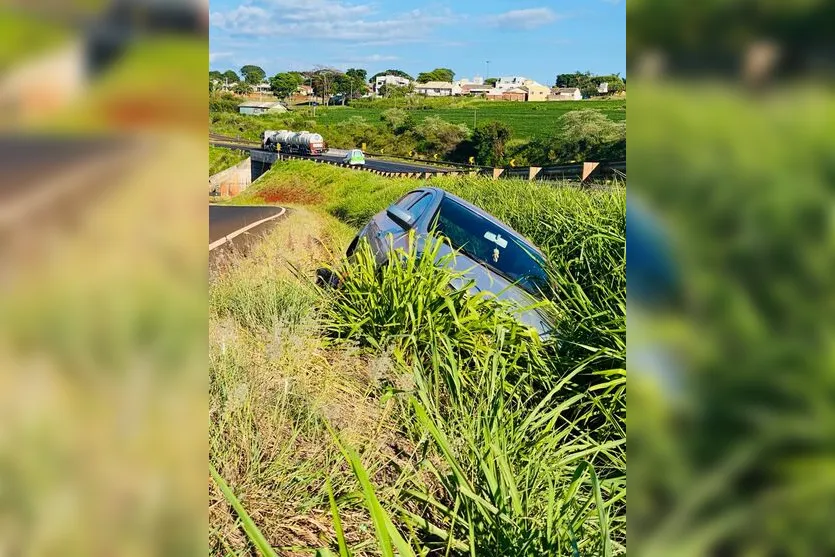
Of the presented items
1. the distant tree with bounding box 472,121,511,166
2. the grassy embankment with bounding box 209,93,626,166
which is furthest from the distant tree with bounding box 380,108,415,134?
the distant tree with bounding box 472,121,511,166

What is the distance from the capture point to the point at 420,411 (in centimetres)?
142

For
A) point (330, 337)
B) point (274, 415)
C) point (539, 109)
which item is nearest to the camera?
point (274, 415)

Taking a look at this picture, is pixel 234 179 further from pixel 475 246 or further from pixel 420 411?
pixel 420 411

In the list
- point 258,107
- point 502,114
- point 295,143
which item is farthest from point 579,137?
point 258,107

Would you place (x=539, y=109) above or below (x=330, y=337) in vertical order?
above
